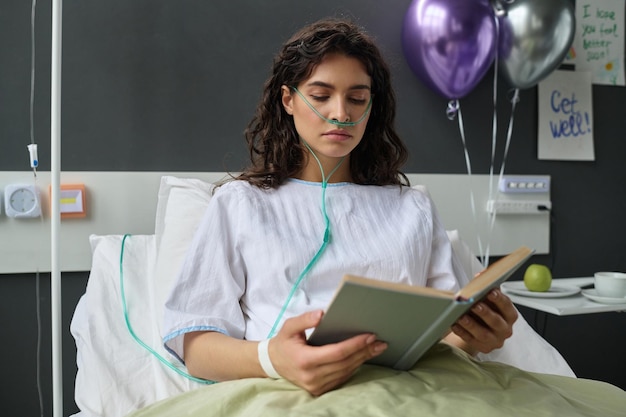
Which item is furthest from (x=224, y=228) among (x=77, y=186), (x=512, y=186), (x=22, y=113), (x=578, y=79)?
(x=578, y=79)

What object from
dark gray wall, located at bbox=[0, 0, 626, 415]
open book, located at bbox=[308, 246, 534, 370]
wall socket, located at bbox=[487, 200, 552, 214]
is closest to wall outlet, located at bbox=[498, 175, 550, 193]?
wall socket, located at bbox=[487, 200, 552, 214]

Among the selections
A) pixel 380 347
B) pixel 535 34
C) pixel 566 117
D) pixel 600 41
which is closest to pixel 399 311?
pixel 380 347

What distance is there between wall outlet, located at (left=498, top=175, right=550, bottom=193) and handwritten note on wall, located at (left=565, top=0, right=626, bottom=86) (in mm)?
464

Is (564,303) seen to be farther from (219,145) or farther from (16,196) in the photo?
(16,196)

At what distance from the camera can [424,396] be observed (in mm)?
820

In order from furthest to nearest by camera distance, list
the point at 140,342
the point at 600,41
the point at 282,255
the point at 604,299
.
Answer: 1. the point at 600,41
2. the point at 604,299
3. the point at 140,342
4. the point at 282,255

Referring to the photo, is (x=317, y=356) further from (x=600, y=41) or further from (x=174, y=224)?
(x=600, y=41)

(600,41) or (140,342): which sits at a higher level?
(600,41)

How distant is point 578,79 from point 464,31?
0.77 m

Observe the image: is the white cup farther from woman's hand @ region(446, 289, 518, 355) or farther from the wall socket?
woman's hand @ region(446, 289, 518, 355)

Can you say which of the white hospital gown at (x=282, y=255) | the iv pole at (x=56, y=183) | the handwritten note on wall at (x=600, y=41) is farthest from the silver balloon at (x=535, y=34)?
the iv pole at (x=56, y=183)

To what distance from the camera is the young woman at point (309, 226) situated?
1.03 metres

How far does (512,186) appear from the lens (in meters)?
2.15

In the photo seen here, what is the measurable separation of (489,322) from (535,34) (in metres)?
1.18
